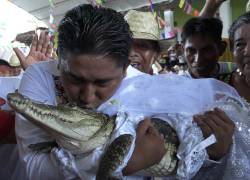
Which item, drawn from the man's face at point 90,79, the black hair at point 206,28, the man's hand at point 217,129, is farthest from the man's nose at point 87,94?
the black hair at point 206,28

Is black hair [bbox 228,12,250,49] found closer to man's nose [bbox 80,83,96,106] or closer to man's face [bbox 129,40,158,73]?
man's face [bbox 129,40,158,73]

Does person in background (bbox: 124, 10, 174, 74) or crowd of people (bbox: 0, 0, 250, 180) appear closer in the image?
crowd of people (bbox: 0, 0, 250, 180)

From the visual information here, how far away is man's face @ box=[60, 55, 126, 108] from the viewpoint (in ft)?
4.25

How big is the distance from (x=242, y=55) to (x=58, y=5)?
8.36 metres

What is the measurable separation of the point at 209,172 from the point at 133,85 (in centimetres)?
44

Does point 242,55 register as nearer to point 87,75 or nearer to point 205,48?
point 205,48

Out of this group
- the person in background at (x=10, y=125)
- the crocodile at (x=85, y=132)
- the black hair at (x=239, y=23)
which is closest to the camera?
the crocodile at (x=85, y=132)

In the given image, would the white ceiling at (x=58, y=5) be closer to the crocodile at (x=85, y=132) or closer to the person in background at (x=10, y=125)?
the person in background at (x=10, y=125)

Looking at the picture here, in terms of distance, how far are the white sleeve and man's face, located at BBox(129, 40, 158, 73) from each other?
2.86ft

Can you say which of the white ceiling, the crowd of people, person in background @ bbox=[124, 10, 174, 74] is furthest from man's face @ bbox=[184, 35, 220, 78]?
the white ceiling

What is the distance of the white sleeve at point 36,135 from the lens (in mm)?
1312

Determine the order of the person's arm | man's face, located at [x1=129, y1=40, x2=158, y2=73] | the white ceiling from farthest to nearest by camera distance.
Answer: the white ceiling → the person's arm → man's face, located at [x1=129, y1=40, x2=158, y2=73]

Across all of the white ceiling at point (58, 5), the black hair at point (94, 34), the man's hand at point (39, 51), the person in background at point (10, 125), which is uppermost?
the white ceiling at point (58, 5)

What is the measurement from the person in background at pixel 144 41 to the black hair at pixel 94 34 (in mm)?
874
